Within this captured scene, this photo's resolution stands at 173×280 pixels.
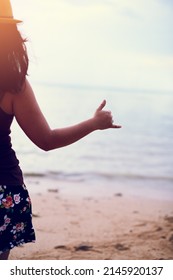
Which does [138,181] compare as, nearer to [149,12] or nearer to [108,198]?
[108,198]

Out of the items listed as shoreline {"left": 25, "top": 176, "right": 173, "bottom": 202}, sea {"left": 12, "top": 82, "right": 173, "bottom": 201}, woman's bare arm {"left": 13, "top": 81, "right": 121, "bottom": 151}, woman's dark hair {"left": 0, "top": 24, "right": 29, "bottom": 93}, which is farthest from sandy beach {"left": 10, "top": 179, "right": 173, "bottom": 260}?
woman's dark hair {"left": 0, "top": 24, "right": 29, "bottom": 93}

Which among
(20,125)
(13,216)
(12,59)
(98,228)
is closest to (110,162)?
(98,228)

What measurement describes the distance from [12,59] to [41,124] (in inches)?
10.4

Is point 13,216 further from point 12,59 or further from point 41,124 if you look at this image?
point 12,59

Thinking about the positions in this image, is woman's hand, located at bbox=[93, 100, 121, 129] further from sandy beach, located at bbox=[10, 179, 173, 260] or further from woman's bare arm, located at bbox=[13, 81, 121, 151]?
sandy beach, located at bbox=[10, 179, 173, 260]

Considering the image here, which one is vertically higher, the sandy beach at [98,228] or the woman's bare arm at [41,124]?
the woman's bare arm at [41,124]

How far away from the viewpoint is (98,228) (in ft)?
13.5

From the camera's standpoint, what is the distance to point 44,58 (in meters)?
7.94

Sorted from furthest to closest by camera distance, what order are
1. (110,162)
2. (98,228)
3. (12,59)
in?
1. (110,162)
2. (98,228)
3. (12,59)

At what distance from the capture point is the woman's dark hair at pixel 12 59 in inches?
67.3

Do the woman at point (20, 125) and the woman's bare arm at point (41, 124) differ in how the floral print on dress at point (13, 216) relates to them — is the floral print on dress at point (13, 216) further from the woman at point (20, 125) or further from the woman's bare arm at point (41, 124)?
the woman's bare arm at point (41, 124)

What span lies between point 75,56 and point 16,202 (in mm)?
7150

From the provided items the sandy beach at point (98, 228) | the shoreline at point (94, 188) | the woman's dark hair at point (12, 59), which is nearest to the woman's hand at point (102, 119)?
the woman's dark hair at point (12, 59)
